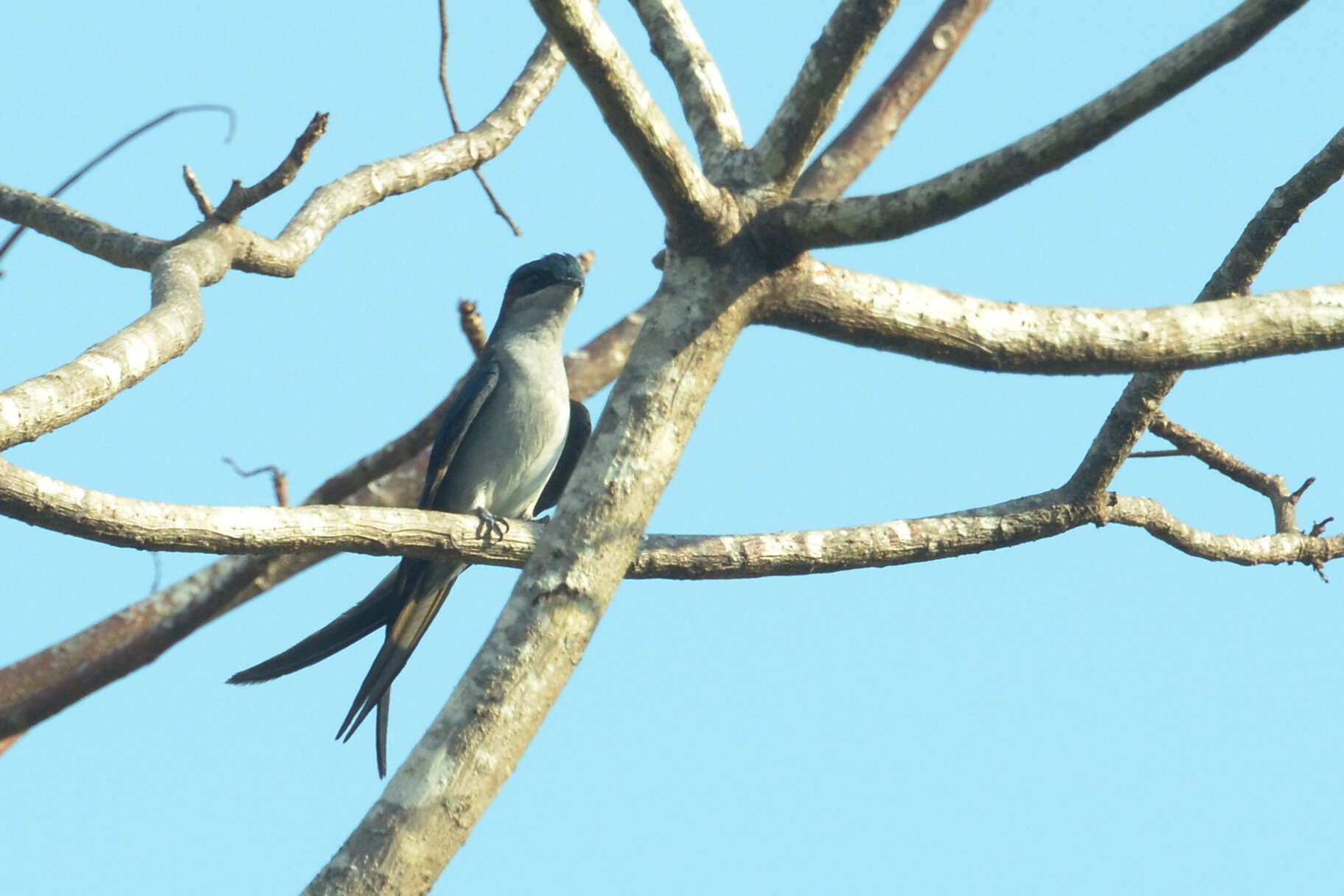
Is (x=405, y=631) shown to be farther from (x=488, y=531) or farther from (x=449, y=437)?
(x=488, y=531)

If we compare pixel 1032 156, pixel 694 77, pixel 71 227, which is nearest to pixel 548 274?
pixel 71 227

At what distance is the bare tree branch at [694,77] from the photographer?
4.01 meters

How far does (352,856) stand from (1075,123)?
2.32m

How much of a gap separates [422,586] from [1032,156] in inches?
156

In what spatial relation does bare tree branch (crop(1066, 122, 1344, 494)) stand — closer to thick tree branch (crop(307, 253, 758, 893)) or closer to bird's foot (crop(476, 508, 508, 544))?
thick tree branch (crop(307, 253, 758, 893))

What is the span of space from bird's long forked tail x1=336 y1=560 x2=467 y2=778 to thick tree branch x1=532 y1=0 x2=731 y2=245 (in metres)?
2.76

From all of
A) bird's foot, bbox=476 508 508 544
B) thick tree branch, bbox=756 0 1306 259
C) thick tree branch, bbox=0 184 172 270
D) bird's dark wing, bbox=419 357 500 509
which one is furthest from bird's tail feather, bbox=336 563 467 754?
thick tree branch, bbox=756 0 1306 259

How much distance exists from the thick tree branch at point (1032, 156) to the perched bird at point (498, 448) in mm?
2660

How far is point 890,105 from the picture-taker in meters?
7.86

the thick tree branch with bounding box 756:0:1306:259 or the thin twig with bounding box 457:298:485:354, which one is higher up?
the thin twig with bounding box 457:298:485:354

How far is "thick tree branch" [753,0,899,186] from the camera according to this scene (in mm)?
3689

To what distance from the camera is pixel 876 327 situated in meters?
3.73

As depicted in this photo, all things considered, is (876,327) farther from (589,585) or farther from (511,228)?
(511,228)

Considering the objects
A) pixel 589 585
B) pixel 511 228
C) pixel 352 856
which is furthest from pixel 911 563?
pixel 511 228
